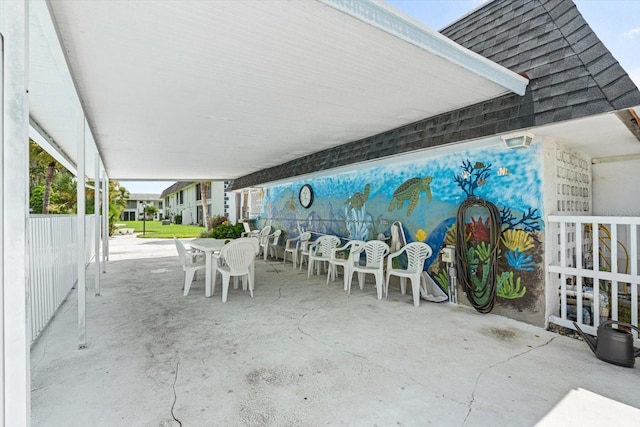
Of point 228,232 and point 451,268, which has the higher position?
point 228,232

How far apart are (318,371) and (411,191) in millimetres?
3927

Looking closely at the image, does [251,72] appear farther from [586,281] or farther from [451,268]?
[586,281]

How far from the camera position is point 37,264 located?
3.79 metres

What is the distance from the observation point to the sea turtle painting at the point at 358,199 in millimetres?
6963

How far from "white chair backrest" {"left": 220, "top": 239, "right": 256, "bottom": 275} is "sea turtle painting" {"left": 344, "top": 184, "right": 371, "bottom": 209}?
108 inches

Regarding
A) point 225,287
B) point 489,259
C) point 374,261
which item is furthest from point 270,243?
point 489,259

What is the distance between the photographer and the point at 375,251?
5.88 metres

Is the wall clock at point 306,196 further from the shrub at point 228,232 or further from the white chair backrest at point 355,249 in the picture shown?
the shrub at point 228,232

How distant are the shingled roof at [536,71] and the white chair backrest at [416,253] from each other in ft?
5.56

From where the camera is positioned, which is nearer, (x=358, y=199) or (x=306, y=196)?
(x=358, y=199)

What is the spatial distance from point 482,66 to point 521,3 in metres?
1.86

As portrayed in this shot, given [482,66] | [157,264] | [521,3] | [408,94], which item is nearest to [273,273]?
[157,264]

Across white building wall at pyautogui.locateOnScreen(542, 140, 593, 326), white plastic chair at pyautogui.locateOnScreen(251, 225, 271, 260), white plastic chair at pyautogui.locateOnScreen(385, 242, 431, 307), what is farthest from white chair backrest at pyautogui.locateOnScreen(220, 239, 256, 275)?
white plastic chair at pyautogui.locateOnScreen(251, 225, 271, 260)

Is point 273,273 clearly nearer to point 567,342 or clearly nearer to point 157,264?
point 157,264
